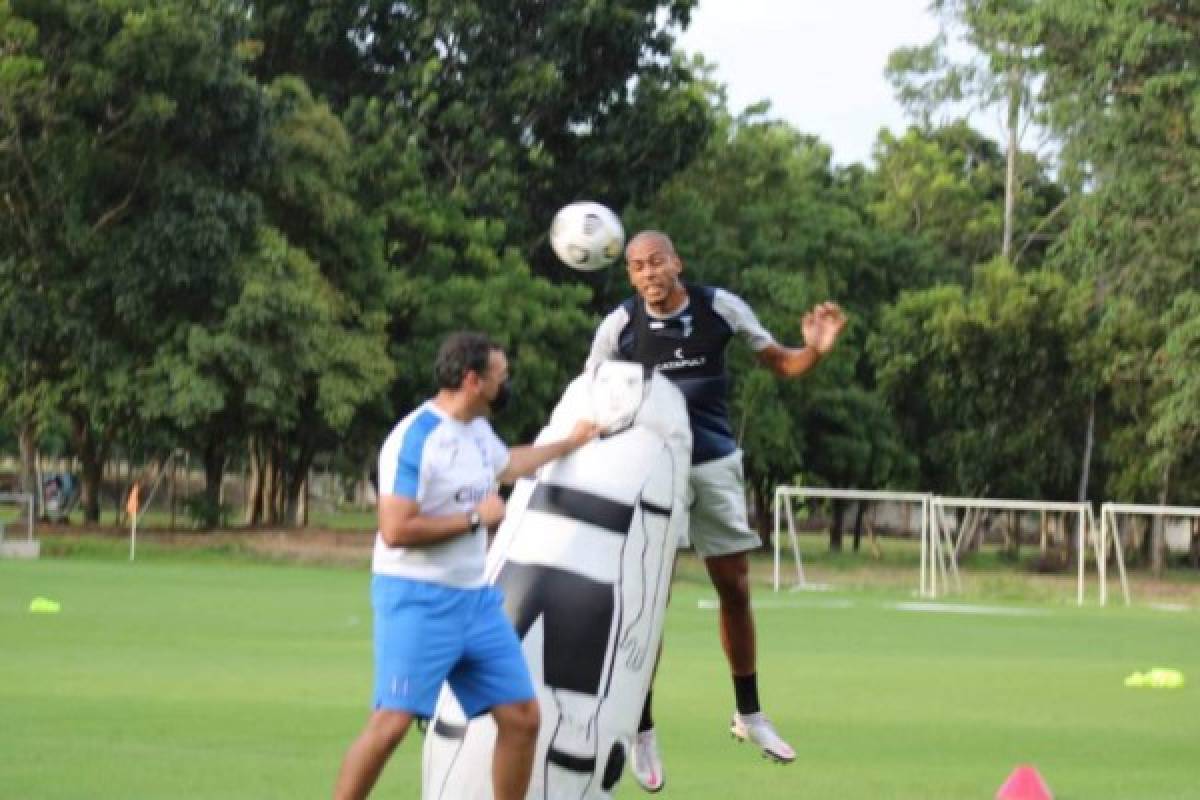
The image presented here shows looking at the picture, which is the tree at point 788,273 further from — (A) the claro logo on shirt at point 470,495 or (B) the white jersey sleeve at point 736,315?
(A) the claro logo on shirt at point 470,495

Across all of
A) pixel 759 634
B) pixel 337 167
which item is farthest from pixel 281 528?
pixel 759 634

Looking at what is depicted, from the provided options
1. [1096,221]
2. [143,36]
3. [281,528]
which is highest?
[143,36]

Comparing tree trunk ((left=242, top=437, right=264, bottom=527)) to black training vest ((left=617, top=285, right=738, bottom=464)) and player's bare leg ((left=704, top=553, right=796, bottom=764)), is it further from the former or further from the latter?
black training vest ((left=617, top=285, right=738, bottom=464))

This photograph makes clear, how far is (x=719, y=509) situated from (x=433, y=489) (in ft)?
8.01

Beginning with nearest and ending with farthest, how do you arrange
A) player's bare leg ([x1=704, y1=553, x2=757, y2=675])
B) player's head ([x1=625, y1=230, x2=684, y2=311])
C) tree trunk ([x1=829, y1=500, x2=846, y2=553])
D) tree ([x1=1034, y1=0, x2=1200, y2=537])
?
player's head ([x1=625, y1=230, x2=684, y2=311]) → player's bare leg ([x1=704, y1=553, x2=757, y2=675]) → tree ([x1=1034, y1=0, x2=1200, y2=537]) → tree trunk ([x1=829, y1=500, x2=846, y2=553])

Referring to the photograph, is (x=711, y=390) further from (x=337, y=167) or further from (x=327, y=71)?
(x=327, y=71)

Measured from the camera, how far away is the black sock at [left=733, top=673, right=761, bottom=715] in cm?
1151

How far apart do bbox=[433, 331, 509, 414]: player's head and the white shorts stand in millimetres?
Result: 1991

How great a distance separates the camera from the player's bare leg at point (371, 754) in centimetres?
877

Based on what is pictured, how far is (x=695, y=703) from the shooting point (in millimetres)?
16359

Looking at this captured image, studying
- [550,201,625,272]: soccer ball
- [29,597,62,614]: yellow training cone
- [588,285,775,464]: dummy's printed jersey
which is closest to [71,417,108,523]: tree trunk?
[29,597,62,614]: yellow training cone

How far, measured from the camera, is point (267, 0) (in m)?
54.6

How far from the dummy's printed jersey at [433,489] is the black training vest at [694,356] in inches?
79.4

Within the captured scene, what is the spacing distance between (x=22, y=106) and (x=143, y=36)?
8.45 feet
